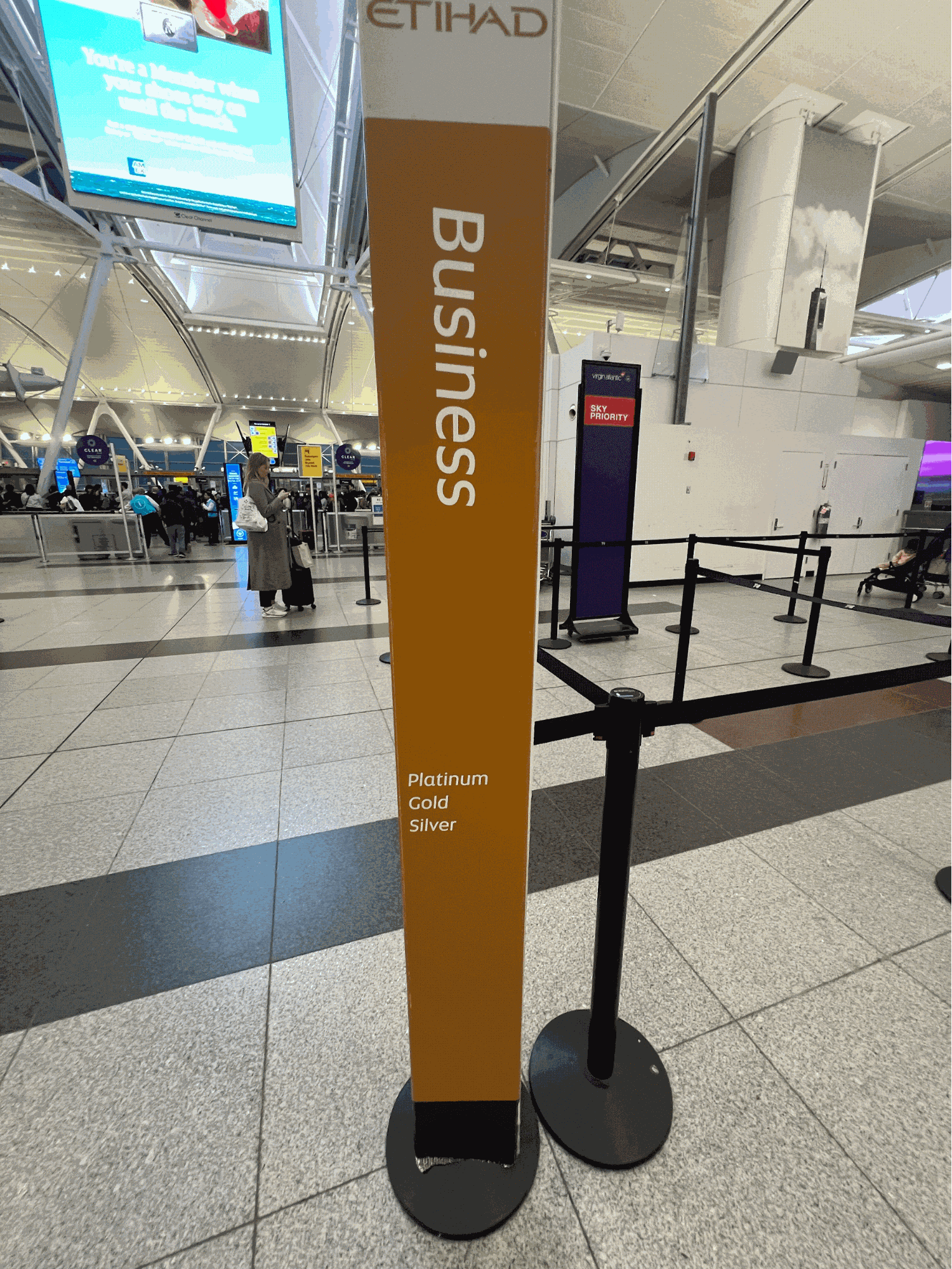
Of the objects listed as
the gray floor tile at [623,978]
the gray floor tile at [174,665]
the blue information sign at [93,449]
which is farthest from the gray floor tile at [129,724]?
the blue information sign at [93,449]

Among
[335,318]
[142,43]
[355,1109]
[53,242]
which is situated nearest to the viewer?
[355,1109]

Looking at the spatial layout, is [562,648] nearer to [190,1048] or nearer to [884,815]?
[884,815]

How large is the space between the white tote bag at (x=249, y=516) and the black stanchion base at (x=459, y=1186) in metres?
5.09

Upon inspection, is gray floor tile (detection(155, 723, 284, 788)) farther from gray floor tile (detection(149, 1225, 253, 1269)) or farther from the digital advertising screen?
→ the digital advertising screen

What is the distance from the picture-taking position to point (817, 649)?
509 cm

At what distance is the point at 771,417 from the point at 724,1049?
32.1ft

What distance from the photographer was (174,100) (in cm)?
771

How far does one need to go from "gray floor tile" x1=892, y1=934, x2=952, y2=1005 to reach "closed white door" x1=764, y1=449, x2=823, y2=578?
28.2 ft

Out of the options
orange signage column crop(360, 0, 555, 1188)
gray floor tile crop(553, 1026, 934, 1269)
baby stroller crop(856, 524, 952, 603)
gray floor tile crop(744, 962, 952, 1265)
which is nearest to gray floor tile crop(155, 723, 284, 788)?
orange signage column crop(360, 0, 555, 1188)

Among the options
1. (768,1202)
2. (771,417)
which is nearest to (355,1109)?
(768,1202)

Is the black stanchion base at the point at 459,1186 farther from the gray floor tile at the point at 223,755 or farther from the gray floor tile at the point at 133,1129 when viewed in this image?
the gray floor tile at the point at 223,755

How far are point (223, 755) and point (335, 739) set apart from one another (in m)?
0.63

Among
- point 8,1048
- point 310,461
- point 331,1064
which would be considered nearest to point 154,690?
point 8,1048

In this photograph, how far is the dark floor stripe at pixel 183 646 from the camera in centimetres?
479
